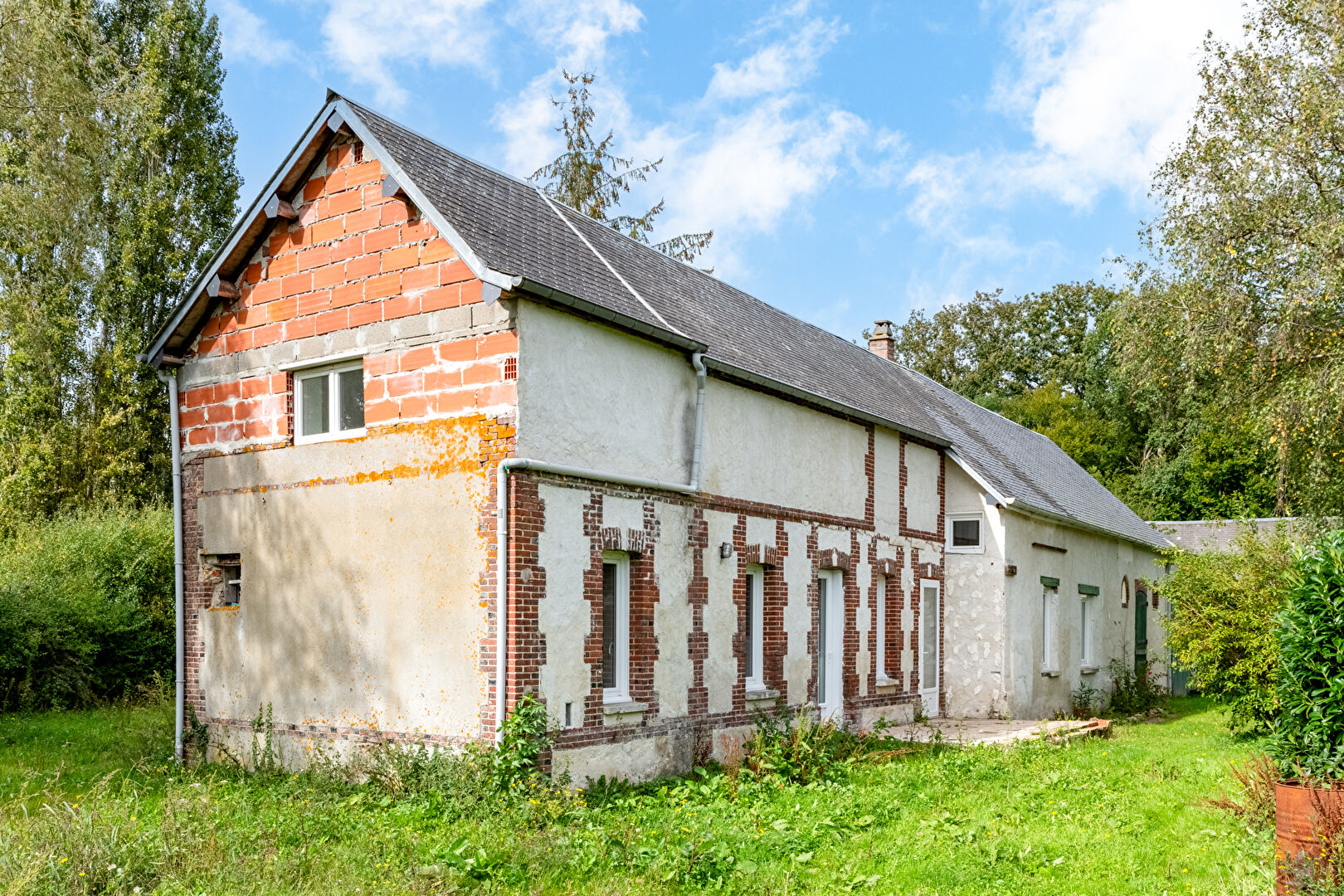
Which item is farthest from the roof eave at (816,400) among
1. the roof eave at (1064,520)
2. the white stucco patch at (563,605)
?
the white stucco patch at (563,605)

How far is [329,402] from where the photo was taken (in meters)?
12.6

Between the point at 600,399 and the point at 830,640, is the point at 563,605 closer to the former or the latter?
the point at 600,399

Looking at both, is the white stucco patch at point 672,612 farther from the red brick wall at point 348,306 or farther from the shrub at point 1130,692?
the shrub at point 1130,692

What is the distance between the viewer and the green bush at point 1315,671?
840 cm

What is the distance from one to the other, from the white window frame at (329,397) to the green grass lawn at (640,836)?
375cm

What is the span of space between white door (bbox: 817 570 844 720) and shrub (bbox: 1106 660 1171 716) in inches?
375

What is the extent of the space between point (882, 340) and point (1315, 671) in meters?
19.5

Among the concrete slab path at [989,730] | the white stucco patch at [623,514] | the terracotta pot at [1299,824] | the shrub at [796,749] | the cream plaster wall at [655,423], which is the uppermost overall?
the cream plaster wall at [655,423]

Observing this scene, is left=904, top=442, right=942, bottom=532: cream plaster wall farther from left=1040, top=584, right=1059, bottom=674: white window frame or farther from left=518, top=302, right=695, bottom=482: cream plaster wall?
left=518, top=302, right=695, bottom=482: cream plaster wall

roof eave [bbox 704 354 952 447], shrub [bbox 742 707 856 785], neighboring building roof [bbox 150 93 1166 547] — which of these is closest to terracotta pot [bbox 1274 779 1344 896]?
shrub [bbox 742 707 856 785]

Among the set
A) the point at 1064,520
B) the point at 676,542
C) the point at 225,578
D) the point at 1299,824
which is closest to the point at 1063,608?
the point at 1064,520

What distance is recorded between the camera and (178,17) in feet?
87.2

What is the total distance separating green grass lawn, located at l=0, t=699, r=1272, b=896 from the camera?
7.59 m

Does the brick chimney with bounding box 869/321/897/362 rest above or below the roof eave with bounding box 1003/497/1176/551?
above
